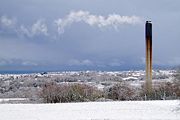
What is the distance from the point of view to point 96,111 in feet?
65.0

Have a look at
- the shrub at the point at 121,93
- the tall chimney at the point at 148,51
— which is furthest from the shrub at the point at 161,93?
the tall chimney at the point at 148,51

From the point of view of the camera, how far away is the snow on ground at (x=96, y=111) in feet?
61.1

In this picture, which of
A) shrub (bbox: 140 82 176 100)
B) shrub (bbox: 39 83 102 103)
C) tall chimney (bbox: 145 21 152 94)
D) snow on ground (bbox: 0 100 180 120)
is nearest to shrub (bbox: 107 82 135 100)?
shrub (bbox: 140 82 176 100)

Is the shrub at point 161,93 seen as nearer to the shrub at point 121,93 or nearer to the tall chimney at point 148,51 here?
the shrub at point 121,93

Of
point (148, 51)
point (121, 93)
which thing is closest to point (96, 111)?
point (121, 93)

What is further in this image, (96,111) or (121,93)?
(121,93)

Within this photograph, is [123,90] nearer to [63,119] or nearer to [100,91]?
[100,91]

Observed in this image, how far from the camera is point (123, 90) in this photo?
84.7ft

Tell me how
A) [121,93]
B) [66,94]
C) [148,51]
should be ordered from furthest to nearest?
1. [148,51]
2. [121,93]
3. [66,94]

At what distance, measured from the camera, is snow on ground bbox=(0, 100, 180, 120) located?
61.1ft

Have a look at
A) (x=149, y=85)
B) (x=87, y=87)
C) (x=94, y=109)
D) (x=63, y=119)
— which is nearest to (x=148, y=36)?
(x=149, y=85)

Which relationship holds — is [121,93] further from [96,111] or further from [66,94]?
[96,111]

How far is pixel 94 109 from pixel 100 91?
243 inches

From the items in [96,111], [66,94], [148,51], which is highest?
[148,51]
